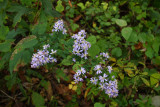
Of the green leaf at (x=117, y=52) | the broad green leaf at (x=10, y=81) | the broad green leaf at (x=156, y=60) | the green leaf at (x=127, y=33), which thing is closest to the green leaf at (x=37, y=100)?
the broad green leaf at (x=10, y=81)

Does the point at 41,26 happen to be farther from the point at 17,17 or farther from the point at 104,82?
the point at 104,82

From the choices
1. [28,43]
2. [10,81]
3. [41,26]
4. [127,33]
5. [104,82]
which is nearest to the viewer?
[28,43]

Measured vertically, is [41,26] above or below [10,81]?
above

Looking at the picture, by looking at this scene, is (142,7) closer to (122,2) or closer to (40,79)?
(122,2)

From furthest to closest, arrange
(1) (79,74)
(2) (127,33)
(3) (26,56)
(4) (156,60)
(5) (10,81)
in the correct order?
(4) (156,60) < (2) (127,33) < (5) (10,81) < (1) (79,74) < (3) (26,56)

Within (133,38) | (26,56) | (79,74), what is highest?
(133,38)

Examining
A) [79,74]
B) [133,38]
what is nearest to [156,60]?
[133,38]

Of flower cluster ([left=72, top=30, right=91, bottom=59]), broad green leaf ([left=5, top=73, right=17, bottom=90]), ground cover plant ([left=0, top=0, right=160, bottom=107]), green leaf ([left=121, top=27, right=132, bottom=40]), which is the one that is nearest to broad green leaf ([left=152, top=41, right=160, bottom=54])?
ground cover plant ([left=0, top=0, right=160, bottom=107])

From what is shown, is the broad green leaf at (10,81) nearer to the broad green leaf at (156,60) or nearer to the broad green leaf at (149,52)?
the broad green leaf at (149,52)
